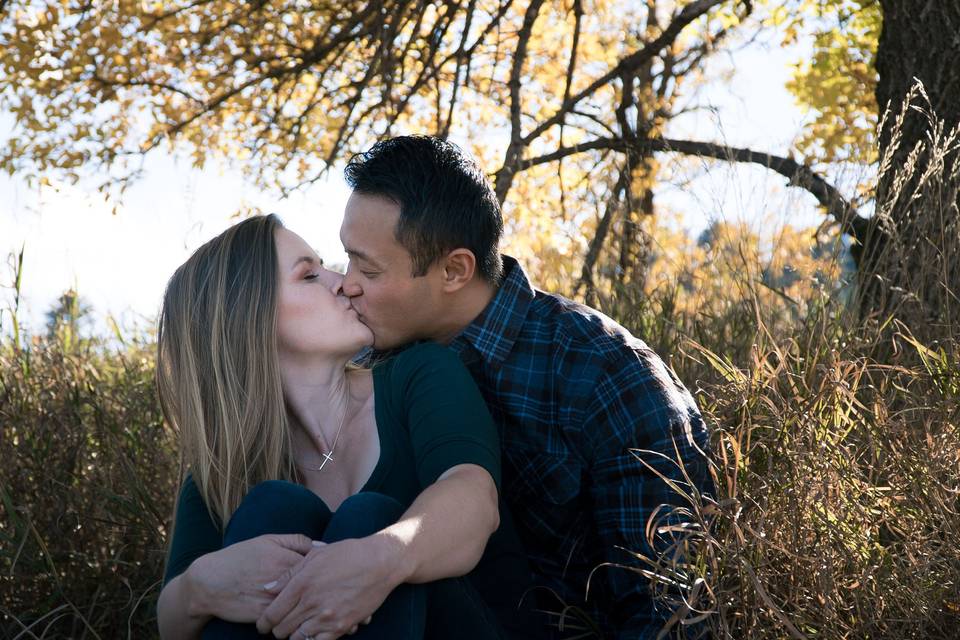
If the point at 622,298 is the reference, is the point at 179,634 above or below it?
below

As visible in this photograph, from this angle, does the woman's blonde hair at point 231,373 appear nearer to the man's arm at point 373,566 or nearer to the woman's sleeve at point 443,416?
the woman's sleeve at point 443,416

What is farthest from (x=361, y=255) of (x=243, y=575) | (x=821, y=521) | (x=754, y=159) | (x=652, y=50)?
(x=754, y=159)

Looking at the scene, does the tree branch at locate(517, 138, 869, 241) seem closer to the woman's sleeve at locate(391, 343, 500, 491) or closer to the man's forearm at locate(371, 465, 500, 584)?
the woman's sleeve at locate(391, 343, 500, 491)

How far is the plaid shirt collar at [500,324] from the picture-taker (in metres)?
2.25

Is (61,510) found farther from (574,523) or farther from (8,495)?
(574,523)

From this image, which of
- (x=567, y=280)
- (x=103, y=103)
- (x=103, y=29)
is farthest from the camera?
(x=103, y=103)

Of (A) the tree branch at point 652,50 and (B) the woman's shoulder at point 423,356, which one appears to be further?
(A) the tree branch at point 652,50

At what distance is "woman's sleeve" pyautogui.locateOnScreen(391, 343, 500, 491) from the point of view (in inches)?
76.3

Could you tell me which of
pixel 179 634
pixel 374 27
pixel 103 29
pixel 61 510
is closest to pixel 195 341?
pixel 179 634

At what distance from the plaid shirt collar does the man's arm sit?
486 millimetres

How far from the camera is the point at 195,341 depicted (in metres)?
2.28

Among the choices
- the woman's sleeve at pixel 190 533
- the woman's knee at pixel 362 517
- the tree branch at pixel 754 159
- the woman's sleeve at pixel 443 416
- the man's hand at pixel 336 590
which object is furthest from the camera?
the tree branch at pixel 754 159

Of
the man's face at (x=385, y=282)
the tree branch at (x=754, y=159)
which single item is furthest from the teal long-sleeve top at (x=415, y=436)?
the tree branch at (x=754, y=159)

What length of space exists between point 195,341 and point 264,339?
0.17 meters
